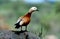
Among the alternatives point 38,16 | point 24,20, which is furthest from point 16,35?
point 38,16

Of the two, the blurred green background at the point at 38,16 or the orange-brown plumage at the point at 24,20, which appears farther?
the blurred green background at the point at 38,16

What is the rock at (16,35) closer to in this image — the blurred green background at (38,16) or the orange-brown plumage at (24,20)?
the orange-brown plumage at (24,20)

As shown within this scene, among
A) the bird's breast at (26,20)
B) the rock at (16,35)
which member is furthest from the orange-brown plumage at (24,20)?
the rock at (16,35)

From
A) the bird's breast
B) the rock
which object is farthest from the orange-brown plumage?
→ the rock

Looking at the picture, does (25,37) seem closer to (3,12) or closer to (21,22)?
(21,22)

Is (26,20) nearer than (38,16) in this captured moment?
Yes

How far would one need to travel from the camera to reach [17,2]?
24547 mm

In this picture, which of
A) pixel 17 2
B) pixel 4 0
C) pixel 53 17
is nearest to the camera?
pixel 53 17

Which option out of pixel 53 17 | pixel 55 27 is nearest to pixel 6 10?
pixel 53 17

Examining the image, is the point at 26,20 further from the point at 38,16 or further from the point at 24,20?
the point at 38,16

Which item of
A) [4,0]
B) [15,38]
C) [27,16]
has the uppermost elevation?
[4,0]

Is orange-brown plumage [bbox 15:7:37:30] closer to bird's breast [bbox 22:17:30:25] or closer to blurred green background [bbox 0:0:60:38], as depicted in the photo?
bird's breast [bbox 22:17:30:25]

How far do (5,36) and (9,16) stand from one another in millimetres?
13597

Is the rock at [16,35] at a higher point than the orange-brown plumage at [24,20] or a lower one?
lower
